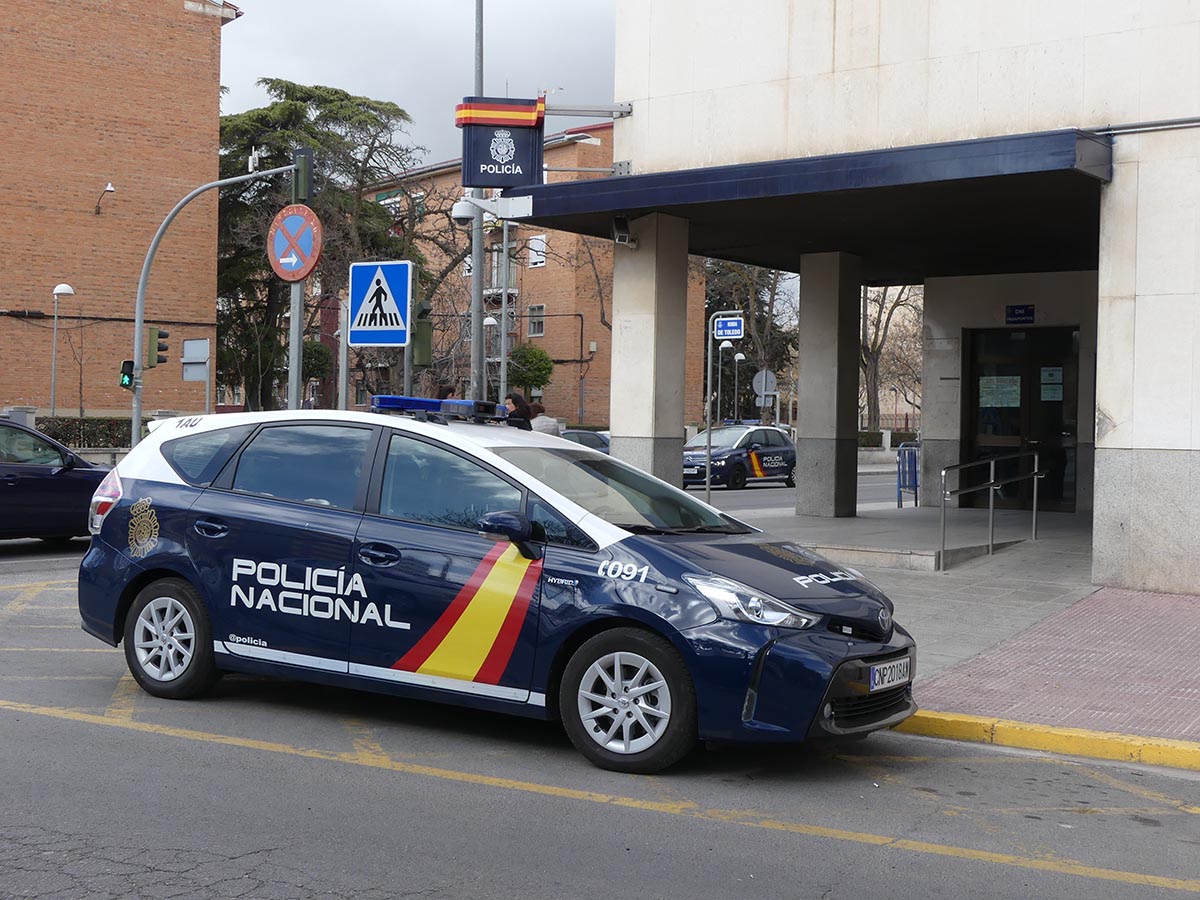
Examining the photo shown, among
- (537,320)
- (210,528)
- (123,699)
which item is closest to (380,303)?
(210,528)

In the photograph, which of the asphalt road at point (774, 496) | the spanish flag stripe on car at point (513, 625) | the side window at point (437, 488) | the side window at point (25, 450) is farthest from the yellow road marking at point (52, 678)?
the asphalt road at point (774, 496)

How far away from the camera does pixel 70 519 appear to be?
15227 mm

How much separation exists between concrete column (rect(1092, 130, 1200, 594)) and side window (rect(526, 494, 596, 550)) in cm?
741

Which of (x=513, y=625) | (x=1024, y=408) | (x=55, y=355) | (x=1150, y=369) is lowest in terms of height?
(x=513, y=625)

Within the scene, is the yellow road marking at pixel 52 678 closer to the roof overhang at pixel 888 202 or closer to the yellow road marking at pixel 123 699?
the yellow road marking at pixel 123 699

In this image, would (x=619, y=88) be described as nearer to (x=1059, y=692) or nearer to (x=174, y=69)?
(x=1059, y=692)

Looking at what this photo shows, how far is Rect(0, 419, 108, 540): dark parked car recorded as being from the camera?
578 inches

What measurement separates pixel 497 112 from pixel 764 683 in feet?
36.7

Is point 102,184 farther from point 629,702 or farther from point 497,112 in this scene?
point 629,702

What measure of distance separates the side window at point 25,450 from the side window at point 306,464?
8.66m

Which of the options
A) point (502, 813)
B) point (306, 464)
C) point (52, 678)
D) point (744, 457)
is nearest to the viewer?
point (502, 813)

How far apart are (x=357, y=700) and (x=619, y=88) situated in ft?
32.1

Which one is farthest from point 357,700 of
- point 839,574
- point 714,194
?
point 714,194

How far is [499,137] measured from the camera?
51.5 ft
